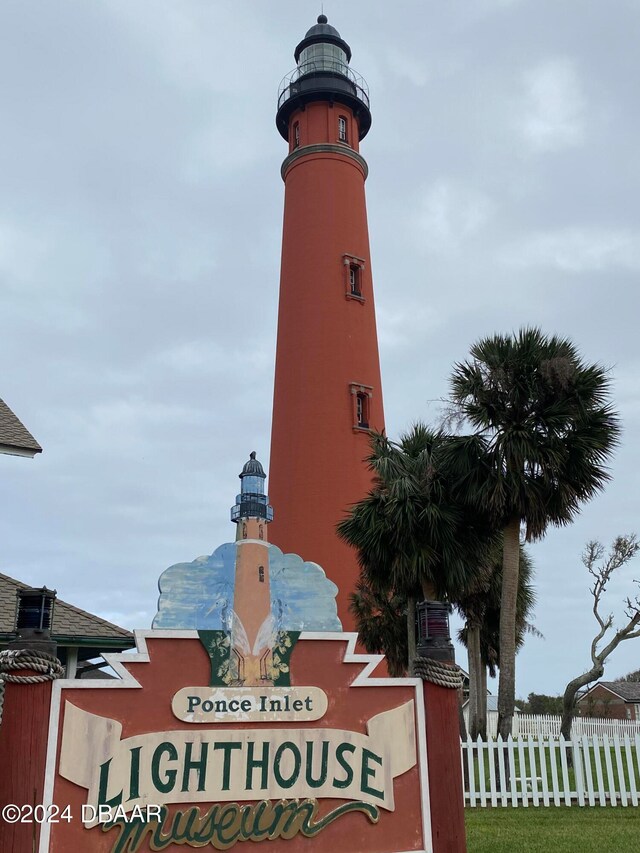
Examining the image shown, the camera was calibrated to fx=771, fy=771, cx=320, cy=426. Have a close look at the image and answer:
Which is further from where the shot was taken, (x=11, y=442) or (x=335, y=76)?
(x=335, y=76)

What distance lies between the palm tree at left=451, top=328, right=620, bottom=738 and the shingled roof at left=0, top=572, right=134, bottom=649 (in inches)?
325

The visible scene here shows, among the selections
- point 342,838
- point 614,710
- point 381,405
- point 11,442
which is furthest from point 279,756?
point 614,710

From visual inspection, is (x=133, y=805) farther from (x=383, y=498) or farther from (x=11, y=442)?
(x=383, y=498)

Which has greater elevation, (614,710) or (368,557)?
(368,557)

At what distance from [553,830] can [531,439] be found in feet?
24.2

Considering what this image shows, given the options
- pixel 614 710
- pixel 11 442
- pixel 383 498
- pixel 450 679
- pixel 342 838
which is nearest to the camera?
pixel 342 838

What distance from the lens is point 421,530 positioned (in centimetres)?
1719

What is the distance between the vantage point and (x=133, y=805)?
649 centimetres

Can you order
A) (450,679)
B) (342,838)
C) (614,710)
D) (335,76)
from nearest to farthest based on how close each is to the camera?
(342,838) < (450,679) < (335,76) < (614,710)

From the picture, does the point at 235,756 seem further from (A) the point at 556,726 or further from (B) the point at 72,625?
(A) the point at 556,726

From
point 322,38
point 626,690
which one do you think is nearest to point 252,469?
point 322,38

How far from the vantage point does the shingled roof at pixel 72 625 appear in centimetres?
1055

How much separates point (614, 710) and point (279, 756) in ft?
169

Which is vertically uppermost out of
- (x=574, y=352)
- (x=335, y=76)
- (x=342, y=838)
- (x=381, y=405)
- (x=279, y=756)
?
(x=335, y=76)
